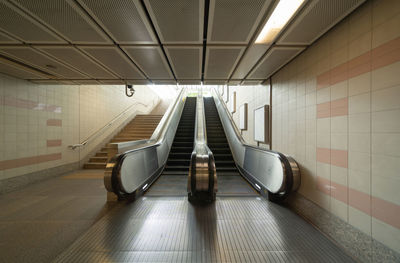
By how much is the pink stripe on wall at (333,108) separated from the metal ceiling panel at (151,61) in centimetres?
254

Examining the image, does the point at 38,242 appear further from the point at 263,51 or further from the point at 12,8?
the point at 263,51

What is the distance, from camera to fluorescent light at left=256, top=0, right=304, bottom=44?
165cm

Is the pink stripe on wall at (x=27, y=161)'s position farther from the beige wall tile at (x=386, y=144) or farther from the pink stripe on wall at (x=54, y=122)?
the beige wall tile at (x=386, y=144)

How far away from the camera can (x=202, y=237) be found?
6.29 feet

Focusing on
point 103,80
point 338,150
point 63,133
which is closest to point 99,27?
Result: point 103,80

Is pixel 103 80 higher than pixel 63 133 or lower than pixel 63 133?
higher

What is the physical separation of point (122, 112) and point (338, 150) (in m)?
8.58

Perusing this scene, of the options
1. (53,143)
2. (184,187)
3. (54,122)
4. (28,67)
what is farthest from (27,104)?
(184,187)

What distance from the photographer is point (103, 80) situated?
4.00 meters

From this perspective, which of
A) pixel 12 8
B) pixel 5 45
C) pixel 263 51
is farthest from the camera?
pixel 263 51

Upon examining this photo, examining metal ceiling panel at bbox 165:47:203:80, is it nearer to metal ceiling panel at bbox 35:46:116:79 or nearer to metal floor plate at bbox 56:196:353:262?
metal ceiling panel at bbox 35:46:116:79

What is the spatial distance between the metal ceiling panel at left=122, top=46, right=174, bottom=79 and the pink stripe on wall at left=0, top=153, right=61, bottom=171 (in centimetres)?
382

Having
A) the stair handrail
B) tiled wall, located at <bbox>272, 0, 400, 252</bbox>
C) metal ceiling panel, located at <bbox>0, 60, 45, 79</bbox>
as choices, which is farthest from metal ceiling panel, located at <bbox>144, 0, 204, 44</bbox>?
the stair handrail

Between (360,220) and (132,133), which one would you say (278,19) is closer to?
(360,220)
